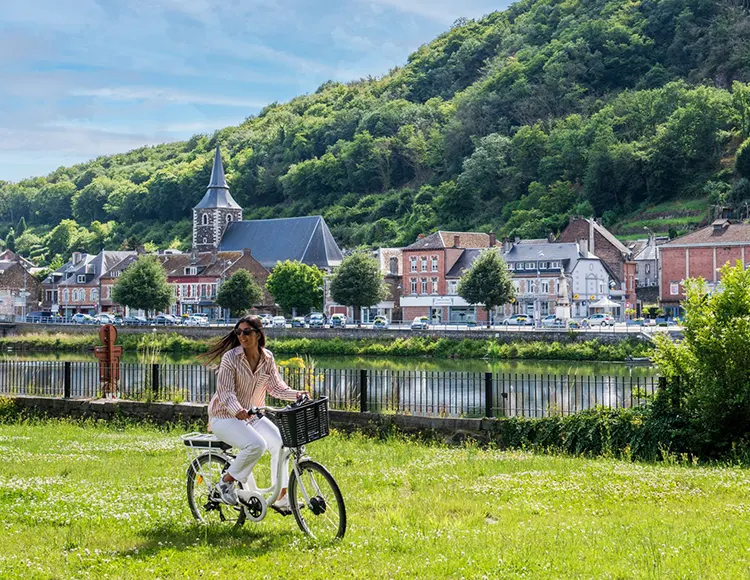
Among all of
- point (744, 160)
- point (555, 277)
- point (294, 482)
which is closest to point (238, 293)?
point (555, 277)

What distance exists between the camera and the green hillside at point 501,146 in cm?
10094

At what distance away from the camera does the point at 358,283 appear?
72125 mm

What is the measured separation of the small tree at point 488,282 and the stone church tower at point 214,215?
50.8 metres

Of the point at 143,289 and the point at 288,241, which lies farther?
the point at 288,241

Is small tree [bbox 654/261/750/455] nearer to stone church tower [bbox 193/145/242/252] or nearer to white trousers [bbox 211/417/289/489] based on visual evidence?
white trousers [bbox 211/417/289/489]

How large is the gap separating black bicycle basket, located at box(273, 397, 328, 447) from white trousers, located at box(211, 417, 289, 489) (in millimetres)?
168

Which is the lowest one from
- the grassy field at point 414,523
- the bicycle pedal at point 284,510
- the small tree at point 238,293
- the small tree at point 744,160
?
the grassy field at point 414,523

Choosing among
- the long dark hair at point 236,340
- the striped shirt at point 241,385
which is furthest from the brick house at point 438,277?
the striped shirt at point 241,385

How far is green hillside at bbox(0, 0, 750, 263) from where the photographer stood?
331 feet

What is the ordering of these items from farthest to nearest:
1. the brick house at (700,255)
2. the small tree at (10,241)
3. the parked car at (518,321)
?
the small tree at (10,241)
the brick house at (700,255)
the parked car at (518,321)

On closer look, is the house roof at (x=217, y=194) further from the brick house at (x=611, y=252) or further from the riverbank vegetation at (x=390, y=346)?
the brick house at (x=611, y=252)

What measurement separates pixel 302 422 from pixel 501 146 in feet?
379

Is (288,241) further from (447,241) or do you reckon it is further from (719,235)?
(719,235)

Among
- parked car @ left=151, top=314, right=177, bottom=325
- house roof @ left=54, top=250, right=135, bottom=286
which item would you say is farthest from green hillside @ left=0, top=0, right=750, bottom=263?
parked car @ left=151, top=314, right=177, bottom=325
